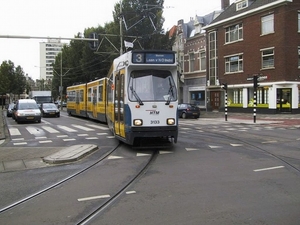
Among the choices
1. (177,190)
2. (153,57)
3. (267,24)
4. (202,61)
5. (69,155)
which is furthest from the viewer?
(202,61)

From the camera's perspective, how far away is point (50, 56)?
154375mm

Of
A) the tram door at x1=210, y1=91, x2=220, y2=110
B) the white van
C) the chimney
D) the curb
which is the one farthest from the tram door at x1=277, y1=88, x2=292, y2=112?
the curb

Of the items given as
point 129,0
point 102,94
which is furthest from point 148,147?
point 129,0

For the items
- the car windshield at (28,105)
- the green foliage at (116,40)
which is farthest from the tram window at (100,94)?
the green foliage at (116,40)

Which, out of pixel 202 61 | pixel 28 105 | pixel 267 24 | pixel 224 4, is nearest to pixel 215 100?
pixel 202 61

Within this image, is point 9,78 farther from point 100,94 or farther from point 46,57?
point 46,57

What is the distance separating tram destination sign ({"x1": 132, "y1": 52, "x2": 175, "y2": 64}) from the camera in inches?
439

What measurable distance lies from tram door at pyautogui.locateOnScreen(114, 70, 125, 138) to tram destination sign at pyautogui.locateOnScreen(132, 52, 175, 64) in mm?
851

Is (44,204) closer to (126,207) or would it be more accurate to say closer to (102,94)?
(126,207)

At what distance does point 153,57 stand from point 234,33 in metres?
29.0

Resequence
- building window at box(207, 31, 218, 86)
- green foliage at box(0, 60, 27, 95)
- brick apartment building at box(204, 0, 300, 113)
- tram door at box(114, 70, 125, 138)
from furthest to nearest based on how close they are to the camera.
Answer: green foliage at box(0, 60, 27, 95) < building window at box(207, 31, 218, 86) < brick apartment building at box(204, 0, 300, 113) < tram door at box(114, 70, 125, 138)

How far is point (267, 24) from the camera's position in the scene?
109 ft

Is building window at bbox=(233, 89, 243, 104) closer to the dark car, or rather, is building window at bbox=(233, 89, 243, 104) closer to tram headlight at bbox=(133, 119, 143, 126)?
the dark car

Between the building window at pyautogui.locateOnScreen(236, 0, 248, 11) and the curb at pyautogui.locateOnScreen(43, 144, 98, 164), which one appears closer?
the curb at pyautogui.locateOnScreen(43, 144, 98, 164)
